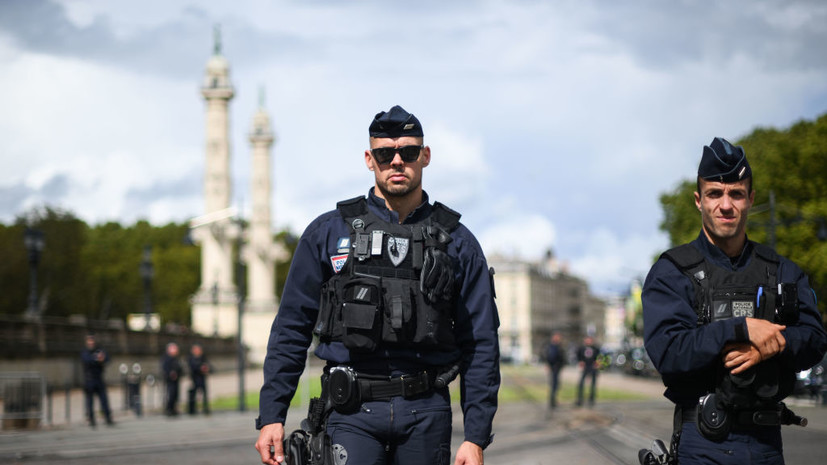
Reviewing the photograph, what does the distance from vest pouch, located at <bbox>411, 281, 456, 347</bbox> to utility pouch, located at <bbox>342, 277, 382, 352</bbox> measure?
6.3 inches

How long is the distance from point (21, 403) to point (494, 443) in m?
10.0

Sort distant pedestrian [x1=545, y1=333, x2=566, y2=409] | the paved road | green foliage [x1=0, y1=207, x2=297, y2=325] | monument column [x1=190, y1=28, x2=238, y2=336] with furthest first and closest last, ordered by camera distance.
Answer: monument column [x1=190, y1=28, x2=238, y2=336] < green foliage [x1=0, y1=207, x2=297, y2=325] < distant pedestrian [x1=545, y1=333, x2=566, y2=409] < the paved road

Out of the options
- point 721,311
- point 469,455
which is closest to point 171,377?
point 469,455

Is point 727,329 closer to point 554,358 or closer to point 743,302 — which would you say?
point 743,302

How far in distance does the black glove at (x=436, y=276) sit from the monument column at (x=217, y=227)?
7820 centimetres

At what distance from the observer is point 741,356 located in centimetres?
469

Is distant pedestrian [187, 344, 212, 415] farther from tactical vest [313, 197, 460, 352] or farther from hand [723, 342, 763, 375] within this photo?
hand [723, 342, 763, 375]

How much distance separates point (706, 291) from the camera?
4.93m

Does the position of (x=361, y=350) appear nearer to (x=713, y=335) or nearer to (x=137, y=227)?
(x=713, y=335)

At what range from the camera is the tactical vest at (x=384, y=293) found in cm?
495

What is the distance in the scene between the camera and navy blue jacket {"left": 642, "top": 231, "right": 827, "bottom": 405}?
15.4ft

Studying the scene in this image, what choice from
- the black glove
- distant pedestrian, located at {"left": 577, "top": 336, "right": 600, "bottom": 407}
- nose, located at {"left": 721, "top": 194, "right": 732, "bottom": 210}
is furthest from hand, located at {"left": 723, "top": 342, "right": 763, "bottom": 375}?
distant pedestrian, located at {"left": 577, "top": 336, "right": 600, "bottom": 407}

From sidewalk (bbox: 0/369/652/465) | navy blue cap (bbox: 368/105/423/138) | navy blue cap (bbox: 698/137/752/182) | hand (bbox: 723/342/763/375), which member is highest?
navy blue cap (bbox: 368/105/423/138)

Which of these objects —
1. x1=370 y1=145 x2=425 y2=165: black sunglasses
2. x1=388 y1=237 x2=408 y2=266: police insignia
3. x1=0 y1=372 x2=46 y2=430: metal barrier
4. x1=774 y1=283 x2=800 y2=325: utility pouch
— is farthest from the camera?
x1=0 y1=372 x2=46 y2=430: metal barrier
